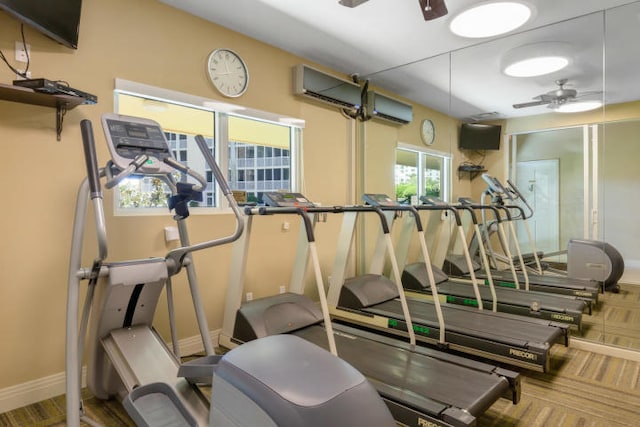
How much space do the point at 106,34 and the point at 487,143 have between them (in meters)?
Answer: 4.30

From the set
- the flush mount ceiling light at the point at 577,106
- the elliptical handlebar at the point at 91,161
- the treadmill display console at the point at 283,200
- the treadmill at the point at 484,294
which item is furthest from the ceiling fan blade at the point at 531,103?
the elliptical handlebar at the point at 91,161

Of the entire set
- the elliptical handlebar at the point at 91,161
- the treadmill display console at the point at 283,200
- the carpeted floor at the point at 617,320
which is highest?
the elliptical handlebar at the point at 91,161

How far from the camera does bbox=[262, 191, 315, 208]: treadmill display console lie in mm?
3322

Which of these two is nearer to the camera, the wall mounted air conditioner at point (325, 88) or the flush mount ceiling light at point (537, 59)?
the flush mount ceiling light at point (537, 59)

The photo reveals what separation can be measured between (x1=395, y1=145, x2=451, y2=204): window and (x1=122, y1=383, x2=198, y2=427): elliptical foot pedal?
424 cm

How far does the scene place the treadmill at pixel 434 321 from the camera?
9.96ft

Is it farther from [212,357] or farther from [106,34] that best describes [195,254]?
[106,34]

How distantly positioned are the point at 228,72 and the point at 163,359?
9.13 ft

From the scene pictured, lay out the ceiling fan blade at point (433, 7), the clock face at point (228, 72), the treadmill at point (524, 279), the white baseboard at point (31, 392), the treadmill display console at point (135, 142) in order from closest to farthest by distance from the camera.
→ the treadmill display console at point (135, 142)
the white baseboard at point (31, 392)
the ceiling fan blade at point (433, 7)
the clock face at point (228, 72)
the treadmill at point (524, 279)

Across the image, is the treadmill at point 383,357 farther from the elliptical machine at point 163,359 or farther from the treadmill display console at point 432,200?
the treadmill display console at point 432,200

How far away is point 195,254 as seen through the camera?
3.61 m

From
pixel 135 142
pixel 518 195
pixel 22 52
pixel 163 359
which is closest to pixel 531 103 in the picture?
pixel 518 195

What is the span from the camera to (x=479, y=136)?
488 cm

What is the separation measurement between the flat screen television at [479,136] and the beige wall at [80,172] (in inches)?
99.2
